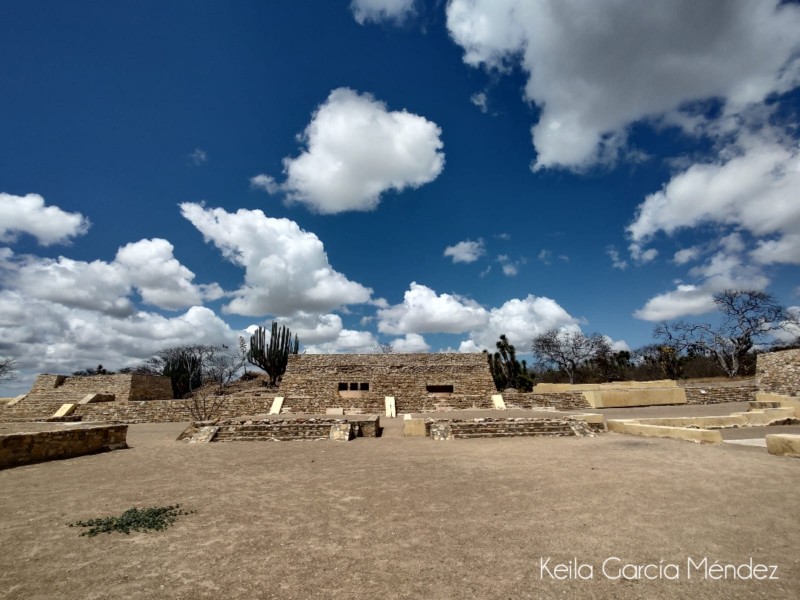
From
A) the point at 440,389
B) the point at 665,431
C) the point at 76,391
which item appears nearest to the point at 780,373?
the point at 665,431

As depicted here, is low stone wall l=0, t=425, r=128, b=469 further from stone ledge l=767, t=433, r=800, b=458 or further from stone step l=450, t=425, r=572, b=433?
stone ledge l=767, t=433, r=800, b=458

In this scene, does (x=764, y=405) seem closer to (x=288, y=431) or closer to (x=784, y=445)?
(x=784, y=445)

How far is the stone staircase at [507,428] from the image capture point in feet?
41.9

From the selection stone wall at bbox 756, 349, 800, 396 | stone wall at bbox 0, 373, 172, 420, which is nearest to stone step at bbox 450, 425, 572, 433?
stone wall at bbox 756, 349, 800, 396

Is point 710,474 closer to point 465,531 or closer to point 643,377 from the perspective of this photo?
point 465,531

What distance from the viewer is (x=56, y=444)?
9.66 meters

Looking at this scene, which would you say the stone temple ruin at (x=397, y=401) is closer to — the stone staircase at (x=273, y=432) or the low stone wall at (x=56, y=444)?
the stone staircase at (x=273, y=432)

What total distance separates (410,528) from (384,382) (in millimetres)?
22560

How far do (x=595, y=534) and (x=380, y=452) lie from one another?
267 inches

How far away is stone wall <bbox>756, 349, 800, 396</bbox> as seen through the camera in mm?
21469

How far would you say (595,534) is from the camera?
4227mm

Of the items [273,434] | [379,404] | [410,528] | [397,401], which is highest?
[397,401]

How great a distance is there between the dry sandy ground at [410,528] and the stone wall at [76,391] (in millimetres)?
20305

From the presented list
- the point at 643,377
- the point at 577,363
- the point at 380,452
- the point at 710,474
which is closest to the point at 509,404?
the point at 380,452
